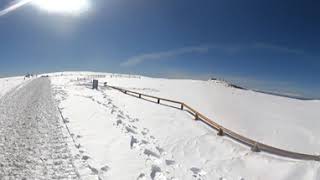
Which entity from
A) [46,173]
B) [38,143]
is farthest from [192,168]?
[38,143]

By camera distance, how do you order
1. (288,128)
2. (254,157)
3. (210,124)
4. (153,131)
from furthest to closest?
1. (288,128)
2. (210,124)
3. (153,131)
4. (254,157)

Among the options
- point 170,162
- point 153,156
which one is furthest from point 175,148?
point 170,162

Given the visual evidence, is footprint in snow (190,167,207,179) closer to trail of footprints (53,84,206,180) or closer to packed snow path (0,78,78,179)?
trail of footprints (53,84,206,180)

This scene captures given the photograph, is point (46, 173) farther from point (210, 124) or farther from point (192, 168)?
point (210, 124)

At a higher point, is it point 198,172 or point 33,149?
point 33,149

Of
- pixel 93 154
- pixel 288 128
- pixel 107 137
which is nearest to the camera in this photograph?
pixel 93 154

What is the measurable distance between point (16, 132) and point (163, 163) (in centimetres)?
498

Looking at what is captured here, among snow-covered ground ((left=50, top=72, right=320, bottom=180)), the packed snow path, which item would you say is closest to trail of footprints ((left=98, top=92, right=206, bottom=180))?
snow-covered ground ((left=50, top=72, right=320, bottom=180))

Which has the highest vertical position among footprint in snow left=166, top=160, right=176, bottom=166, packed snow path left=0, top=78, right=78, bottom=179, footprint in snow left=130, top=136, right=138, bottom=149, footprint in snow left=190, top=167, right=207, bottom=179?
packed snow path left=0, top=78, right=78, bottom=179

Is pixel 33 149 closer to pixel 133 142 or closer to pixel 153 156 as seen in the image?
pixel 133 142

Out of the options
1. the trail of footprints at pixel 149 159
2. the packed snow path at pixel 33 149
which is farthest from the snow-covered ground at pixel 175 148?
the packed snow path at pixel 33 149

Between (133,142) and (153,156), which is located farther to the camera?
(133,142)

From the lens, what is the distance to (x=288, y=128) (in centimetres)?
1598

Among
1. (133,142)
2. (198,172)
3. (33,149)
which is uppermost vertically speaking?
(33,149)
